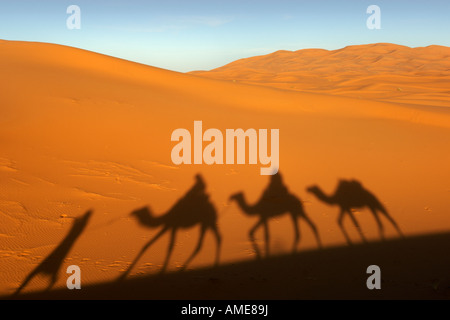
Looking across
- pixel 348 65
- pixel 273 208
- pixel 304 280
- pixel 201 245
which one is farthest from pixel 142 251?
pixel 348 65

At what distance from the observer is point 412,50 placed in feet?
251

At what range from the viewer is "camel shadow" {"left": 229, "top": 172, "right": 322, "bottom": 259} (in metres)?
4.65

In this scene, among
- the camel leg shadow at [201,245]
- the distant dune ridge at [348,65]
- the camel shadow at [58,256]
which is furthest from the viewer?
the distant dune ridge at [348,65]

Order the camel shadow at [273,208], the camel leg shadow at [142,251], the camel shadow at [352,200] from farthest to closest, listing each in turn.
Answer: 1. the camel shadow at [352,200]
2. the camel shadow at [273,208]
3. the camel leg shadow at [142,251]

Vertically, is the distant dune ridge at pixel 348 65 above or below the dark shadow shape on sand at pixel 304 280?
above

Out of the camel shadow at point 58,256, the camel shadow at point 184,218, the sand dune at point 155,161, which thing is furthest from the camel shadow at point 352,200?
the camel shadow at point 58,256

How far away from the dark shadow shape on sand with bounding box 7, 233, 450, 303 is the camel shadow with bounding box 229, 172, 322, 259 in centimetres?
47

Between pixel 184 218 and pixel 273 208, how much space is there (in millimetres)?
1471

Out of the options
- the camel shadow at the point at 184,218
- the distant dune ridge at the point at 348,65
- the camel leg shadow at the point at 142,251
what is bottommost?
the camel leg shadow at the point at 142,251

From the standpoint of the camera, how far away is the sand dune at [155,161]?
428 centimetres

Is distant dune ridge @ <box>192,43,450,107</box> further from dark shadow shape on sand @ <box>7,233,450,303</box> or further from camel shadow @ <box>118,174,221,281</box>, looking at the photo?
dark shadow shape on sand @ <box>7,233,450,303</box>

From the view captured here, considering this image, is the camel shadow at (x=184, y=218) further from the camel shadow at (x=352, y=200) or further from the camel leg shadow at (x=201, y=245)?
the camel shadow at (x=352, y=200)

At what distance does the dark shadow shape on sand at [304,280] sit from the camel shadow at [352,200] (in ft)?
2.32
